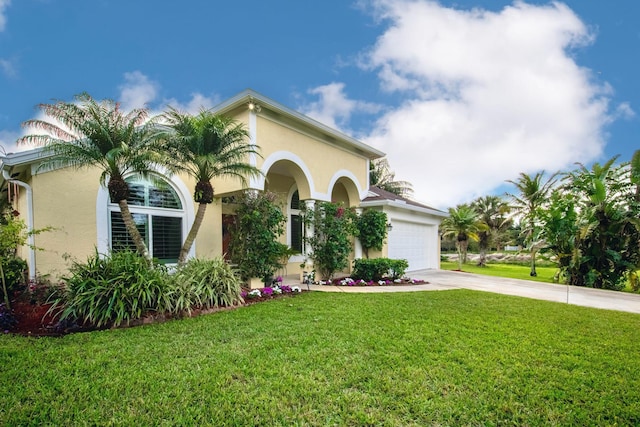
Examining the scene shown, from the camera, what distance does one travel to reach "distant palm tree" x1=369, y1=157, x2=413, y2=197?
109ft

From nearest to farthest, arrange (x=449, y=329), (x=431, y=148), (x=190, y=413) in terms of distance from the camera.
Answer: (x=190, y=413) → (x=449, y=329) → (x=431, y=148)

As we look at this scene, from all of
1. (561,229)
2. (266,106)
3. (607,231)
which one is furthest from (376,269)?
A: (607,231)

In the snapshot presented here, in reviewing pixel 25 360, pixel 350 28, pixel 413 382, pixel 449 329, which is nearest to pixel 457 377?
pixel 413 382

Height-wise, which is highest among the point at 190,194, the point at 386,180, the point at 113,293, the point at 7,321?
the point at 386,180

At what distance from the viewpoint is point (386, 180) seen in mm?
34344

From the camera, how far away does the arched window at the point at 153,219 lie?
30.8 ft

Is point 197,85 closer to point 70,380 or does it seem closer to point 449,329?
point 70,380

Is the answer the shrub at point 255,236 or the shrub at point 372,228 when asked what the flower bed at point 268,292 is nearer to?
the shrub at point 255,236

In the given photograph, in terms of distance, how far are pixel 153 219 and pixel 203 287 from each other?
409 centimetres

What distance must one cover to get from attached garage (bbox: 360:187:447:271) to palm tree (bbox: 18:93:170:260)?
9646mm

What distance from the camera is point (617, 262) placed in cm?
1202

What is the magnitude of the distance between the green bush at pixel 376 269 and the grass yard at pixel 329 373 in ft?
18.3

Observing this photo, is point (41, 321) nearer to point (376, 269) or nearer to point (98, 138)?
point (98, 138)

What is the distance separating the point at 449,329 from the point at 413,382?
8.73 ft
